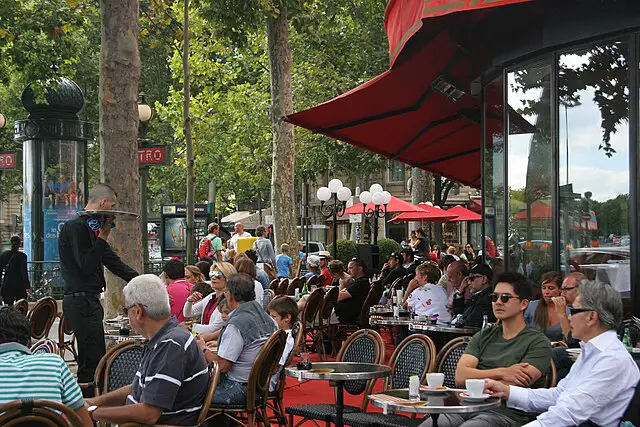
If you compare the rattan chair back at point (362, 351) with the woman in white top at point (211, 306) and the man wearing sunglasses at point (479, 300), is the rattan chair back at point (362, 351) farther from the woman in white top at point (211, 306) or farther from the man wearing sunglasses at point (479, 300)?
the man wearing sunglasses at point (479, 300)

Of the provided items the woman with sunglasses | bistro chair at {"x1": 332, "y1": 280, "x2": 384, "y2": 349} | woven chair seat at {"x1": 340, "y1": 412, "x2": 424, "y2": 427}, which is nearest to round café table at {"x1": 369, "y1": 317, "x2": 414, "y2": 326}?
bistro chair at {"x1": 332, "y1": 280, "x2": 384, "y2": 349}

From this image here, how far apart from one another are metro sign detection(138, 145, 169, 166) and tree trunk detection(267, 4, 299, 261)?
6163 mm

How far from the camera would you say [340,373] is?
21.3 feet

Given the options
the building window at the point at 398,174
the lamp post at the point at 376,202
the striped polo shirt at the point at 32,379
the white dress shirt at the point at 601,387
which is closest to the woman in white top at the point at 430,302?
the white dress shirt at the point at 601,387

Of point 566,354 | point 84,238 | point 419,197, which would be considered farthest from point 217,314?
point 419,197

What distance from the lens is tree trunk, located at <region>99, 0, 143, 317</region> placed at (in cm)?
1092

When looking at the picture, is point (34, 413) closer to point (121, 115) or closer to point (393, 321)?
point (121, 115)

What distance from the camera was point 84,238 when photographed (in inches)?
333

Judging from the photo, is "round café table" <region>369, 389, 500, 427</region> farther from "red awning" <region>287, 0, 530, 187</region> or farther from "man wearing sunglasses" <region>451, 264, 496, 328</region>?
"man wearing sunglasses" <region>451, 264, 496, 328</region>

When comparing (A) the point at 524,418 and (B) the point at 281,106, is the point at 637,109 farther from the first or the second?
(B) the point at 281,106

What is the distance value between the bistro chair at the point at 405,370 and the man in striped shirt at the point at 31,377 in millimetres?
2587

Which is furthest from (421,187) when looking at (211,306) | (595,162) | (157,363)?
(157,363)

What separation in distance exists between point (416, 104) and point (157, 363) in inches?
338

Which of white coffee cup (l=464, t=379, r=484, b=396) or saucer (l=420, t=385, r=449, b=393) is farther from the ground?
white coffee cup (l=464, t=379, r=484, b=396)
